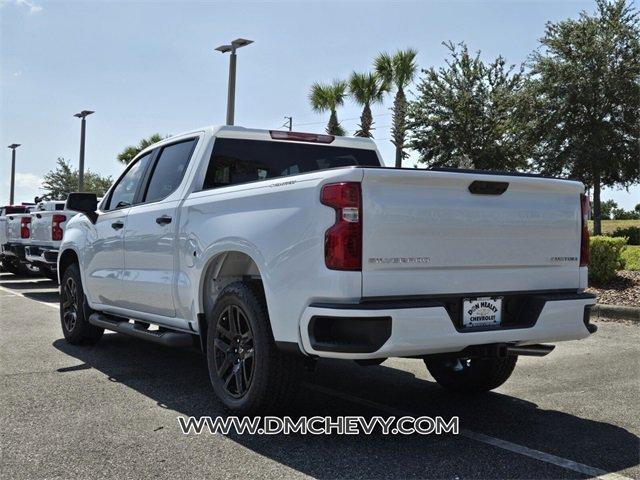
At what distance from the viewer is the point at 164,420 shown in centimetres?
439

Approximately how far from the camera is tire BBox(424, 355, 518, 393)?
501 centimetres

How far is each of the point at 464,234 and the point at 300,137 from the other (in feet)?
7.28

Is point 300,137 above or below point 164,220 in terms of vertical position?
Result: above

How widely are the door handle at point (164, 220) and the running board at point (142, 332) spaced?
84 centimetres

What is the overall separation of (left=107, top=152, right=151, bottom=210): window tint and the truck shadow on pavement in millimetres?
1484

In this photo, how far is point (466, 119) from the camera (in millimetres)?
26109

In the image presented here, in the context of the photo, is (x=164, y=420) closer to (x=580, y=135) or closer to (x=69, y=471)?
(x=69, y=471)

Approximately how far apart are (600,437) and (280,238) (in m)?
2.29

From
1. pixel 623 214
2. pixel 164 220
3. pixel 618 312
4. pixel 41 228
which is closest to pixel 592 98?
pixel 618 312

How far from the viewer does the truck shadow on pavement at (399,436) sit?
359cm

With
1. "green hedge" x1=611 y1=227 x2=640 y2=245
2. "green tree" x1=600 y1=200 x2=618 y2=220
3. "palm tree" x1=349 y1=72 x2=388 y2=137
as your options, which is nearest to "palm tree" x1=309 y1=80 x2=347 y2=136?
"palm tree" x1=349 y1=72 x2=388 y2=137

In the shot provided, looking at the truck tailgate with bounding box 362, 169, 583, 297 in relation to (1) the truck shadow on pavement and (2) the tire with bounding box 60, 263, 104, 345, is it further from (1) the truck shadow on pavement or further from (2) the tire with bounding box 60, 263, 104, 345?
(2) the tire with bounding box 60, 263, 104, 345

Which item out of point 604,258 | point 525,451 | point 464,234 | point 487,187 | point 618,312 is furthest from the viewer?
point 604,258

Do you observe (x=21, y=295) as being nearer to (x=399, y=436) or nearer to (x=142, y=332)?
(x=142, y=332)
